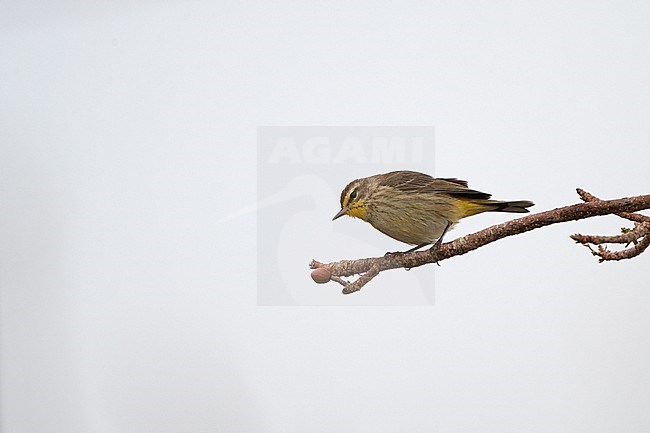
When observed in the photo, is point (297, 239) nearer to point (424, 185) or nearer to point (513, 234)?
point (424, 185)

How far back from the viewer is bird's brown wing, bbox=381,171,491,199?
1199 mm

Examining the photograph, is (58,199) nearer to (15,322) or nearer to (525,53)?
(15,322)

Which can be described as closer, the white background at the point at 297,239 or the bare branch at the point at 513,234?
the bare branch at the point at 513,234

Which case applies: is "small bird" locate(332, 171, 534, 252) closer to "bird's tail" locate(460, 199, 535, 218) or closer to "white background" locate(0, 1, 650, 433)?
"bird's tail" locate(460, 199, 535, 218)

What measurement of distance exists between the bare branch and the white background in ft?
0.62

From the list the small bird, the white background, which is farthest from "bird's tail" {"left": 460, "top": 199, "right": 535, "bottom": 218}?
the white background

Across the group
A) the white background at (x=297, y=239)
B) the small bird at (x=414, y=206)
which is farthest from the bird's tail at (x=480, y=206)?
the white background at (x=297, y=239)

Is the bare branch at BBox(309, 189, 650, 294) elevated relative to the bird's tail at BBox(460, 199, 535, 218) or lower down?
lower down

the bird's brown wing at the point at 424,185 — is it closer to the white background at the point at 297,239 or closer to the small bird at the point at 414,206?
the small bird at the point at 414,206

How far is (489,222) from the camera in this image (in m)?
1.37

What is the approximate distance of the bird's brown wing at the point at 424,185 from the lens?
1199 millimetres

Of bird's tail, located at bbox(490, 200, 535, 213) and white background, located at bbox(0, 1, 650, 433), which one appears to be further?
white background, located at bbox(0, 1, 650, 433)

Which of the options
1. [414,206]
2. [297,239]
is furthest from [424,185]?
[297,239]

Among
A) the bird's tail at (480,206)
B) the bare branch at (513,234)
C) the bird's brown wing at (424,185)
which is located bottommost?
the bare branch at (513,234)
